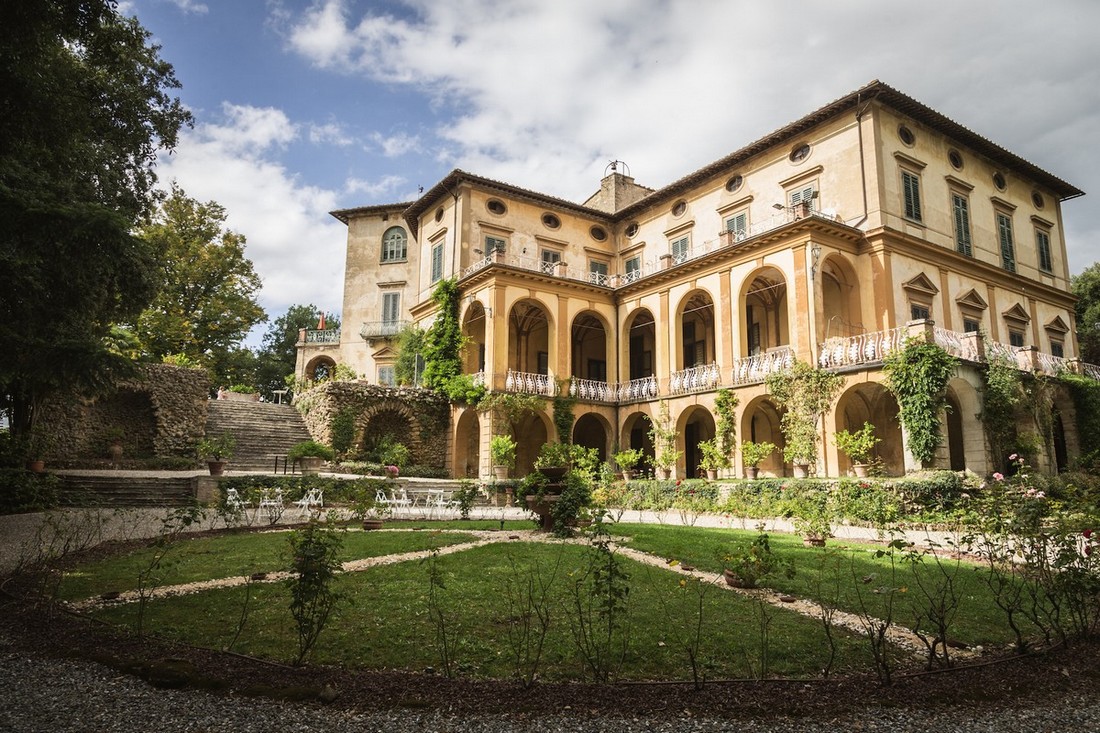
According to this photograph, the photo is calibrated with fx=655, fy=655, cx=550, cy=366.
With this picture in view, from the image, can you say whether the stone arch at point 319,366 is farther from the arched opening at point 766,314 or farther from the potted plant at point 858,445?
the potted plant at point 858,445

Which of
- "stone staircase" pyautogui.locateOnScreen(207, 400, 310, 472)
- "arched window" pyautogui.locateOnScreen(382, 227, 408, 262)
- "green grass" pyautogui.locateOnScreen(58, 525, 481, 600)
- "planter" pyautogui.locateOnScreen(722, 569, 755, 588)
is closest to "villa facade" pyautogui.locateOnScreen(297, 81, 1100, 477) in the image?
"arched window" pyautogui.locateOnScreen(382, 227, 408, 262)

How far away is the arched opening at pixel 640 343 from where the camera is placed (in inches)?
1085

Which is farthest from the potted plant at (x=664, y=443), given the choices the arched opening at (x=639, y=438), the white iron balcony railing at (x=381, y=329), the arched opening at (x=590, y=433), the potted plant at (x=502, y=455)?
the white iron balcony railing at (x=381, y=329)

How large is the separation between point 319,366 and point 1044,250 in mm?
36428

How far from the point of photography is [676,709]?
3957 millimetres

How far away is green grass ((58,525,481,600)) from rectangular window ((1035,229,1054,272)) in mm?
27480

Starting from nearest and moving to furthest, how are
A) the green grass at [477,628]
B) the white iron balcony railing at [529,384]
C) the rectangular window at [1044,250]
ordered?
the green grass at [477,628] → the white iron balcony railing at [529,384] → the rectangular window at [1044,250]

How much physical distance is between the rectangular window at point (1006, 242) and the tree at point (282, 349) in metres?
46.2

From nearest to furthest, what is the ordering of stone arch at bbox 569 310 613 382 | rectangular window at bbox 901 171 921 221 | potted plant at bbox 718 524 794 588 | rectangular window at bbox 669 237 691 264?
potted plant at bbox 718 524 794 588 < rectangular window at bbox 901 171 921 221 < rectangular window at bbox 669 237 691 264 < stone arch at bbox 569 310 613 382

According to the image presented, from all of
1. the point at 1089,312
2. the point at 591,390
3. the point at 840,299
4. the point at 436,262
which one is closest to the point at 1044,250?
the point at 1089,312

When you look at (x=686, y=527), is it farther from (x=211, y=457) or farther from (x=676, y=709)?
(x=211, y=457)

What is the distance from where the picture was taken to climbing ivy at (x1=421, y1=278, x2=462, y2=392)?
2631 centimetres

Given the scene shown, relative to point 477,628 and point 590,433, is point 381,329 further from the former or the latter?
point 477,628

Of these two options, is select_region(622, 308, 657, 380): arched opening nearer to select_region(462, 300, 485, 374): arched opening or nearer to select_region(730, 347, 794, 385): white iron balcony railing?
select_region(730, 347, 794, 385): white iron balcony railing
